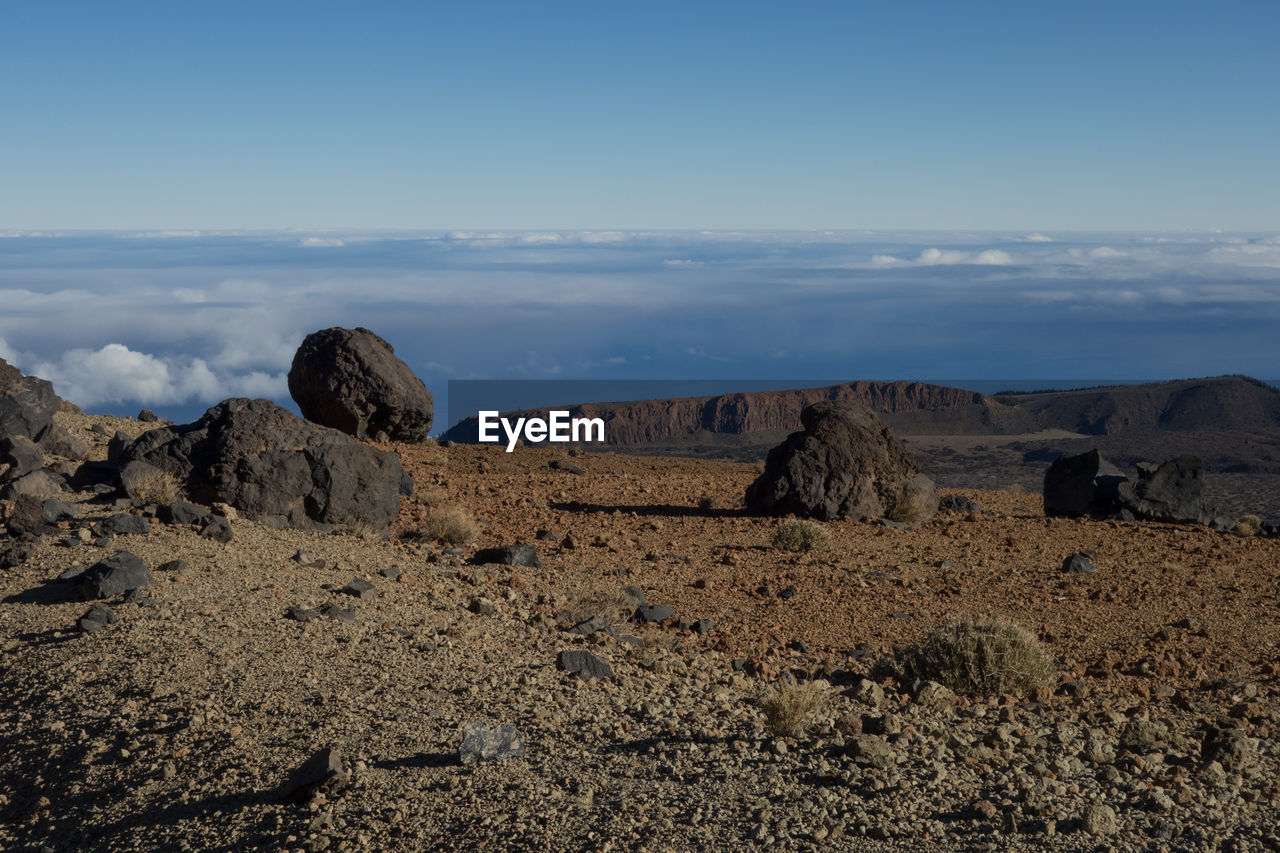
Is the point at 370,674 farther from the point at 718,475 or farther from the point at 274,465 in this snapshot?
the point at 718,475

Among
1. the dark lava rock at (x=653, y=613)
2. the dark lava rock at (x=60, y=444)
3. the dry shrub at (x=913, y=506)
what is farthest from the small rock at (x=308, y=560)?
the dry shrub at (x=913, y=506)

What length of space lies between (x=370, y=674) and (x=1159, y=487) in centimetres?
1483

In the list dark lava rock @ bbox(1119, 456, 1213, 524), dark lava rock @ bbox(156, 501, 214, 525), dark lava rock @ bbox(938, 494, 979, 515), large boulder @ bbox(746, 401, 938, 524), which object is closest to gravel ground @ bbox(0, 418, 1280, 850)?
dark lava rock @ bbox(156, 501, 214, 525)

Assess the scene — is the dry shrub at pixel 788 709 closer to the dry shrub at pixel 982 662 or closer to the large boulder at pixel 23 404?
the dry shrub at pixel 982 662

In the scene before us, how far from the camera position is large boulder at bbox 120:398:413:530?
38.9 ft

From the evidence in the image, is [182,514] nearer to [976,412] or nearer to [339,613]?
[339,613]

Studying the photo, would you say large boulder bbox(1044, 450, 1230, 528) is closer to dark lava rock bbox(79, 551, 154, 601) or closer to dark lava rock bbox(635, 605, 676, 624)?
dark lava rock bbox(635, 605, 676, 624)

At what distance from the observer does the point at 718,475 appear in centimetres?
2172

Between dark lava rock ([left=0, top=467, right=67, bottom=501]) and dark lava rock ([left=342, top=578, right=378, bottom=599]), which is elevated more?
dark lava rock ([left=0, top=467, right=67, bottom=501])

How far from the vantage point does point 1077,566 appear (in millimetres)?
12516

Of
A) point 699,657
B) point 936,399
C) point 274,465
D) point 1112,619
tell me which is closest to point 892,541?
point 1112,619

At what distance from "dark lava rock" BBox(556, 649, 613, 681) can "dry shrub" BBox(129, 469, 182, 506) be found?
6434 millimetres

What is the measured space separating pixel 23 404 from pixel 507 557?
874cm

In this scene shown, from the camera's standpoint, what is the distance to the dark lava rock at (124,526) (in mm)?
10344
